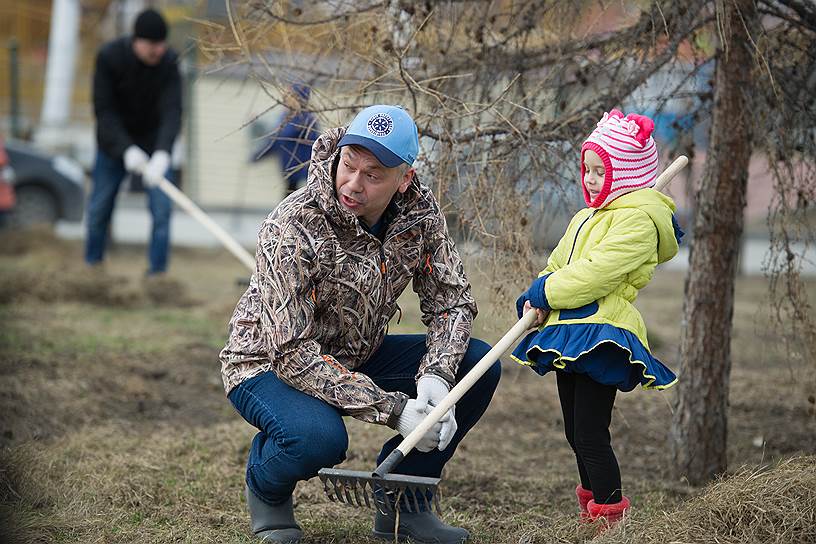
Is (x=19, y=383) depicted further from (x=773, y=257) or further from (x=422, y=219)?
(x=773, y=257)

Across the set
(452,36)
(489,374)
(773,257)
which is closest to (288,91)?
(452,36)

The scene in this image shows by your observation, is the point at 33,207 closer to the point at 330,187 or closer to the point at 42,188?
the point at 42,188

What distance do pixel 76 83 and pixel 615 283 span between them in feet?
71.7

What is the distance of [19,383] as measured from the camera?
5.60 m

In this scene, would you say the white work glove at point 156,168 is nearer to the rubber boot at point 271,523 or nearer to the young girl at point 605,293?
the rubber boot at point 271,523

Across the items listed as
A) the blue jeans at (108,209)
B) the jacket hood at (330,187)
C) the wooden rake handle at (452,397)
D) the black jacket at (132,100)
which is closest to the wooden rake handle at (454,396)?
the wooden rake handle at (452,397)

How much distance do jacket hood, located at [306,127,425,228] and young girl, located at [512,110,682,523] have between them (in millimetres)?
494

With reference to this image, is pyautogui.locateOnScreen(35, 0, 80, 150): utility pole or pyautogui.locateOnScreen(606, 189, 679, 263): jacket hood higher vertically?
pyautogui.locateOnScreen(35, 0, 80, 150): utility pole

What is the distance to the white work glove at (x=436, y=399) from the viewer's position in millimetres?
3324

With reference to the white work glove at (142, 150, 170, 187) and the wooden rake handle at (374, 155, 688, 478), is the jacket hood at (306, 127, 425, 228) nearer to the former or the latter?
the wooden rake handle at (374, 155, 688, 478)

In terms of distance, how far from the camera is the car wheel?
12.7 m

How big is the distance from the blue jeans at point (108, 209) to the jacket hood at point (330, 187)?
4.62 m

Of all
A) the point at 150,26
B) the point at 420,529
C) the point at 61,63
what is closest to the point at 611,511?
the point at 420,529

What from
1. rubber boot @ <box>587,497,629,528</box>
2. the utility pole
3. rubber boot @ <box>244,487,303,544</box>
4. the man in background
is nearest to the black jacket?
the man in background
